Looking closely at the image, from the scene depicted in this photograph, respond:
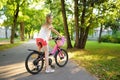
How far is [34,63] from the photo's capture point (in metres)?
7.96

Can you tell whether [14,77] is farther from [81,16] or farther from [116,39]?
[116,39]

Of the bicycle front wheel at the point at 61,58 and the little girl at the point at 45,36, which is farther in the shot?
the bicycle front wheel at the point at 61,58

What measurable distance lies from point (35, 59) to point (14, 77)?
97 cm

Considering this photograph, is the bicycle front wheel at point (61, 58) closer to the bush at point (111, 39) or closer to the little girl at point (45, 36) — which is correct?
the little girl at point (45, 36)

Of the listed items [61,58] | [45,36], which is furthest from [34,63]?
[61,58]

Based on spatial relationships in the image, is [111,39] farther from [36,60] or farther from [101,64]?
[36,60]

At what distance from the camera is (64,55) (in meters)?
9.77

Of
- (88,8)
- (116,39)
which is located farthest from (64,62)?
(116,39)

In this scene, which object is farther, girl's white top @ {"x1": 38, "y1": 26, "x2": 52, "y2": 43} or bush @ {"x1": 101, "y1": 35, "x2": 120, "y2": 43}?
bush @ {"x1": 101, "y1": 35, "x2": 120, "y2": 43}

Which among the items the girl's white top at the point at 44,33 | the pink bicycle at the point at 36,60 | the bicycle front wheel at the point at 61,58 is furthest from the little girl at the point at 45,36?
the bicycle front wheel at the point at 61,58

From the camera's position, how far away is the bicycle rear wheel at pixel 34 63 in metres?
7.79

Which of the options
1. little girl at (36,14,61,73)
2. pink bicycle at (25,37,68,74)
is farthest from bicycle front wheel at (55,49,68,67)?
little girl at (36,14,61,73)

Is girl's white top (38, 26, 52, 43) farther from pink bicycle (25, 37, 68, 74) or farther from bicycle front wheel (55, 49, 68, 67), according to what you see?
bicycle front wheel (55, 49, 68, 67)

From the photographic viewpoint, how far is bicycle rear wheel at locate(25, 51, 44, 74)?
779 centimetres
